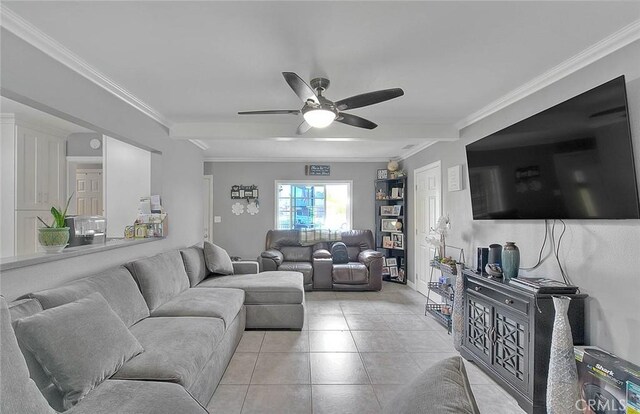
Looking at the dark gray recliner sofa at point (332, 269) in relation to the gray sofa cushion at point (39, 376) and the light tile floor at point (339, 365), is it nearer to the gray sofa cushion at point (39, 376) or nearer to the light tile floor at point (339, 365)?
the light tile floor at point (339, 365)

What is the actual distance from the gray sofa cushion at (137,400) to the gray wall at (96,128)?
87 centimetres

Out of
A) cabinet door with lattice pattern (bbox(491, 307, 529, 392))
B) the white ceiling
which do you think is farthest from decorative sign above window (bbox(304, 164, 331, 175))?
cabinet door with lattice pattern (bbox(491, 307, 529, 392))

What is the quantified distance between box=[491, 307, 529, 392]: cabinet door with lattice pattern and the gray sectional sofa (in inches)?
83.9

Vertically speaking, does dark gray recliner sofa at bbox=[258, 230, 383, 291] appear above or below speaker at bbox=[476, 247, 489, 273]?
below

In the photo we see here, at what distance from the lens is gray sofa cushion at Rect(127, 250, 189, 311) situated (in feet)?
8.57

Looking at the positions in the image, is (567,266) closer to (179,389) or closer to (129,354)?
(179,389)

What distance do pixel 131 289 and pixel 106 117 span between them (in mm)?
1478

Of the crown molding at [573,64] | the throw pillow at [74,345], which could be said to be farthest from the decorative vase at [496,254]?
the throw pillow at [74,345]

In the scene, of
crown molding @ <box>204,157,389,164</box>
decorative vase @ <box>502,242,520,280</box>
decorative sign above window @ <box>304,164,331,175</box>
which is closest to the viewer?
decorative vase @ <box>502,242,520,280</box>

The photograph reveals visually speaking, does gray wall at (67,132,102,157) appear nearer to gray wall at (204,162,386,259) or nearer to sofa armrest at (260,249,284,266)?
gray wall at (204,162,386,259)

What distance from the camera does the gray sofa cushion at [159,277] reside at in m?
A: 2.61

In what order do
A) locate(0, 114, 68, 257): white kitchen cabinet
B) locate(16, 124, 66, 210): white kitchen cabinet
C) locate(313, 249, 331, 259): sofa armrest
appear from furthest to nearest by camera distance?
locate(313, 249, 331, 259): sofa armrest
locate(16, 124, 66, 210): white kitchen cabinet
locate(0, 114, 68, 257): white kitchen cabinet

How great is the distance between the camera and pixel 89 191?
16.4 feet

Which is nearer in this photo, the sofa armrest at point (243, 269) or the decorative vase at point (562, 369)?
the decorative vase at point (562, 369)
